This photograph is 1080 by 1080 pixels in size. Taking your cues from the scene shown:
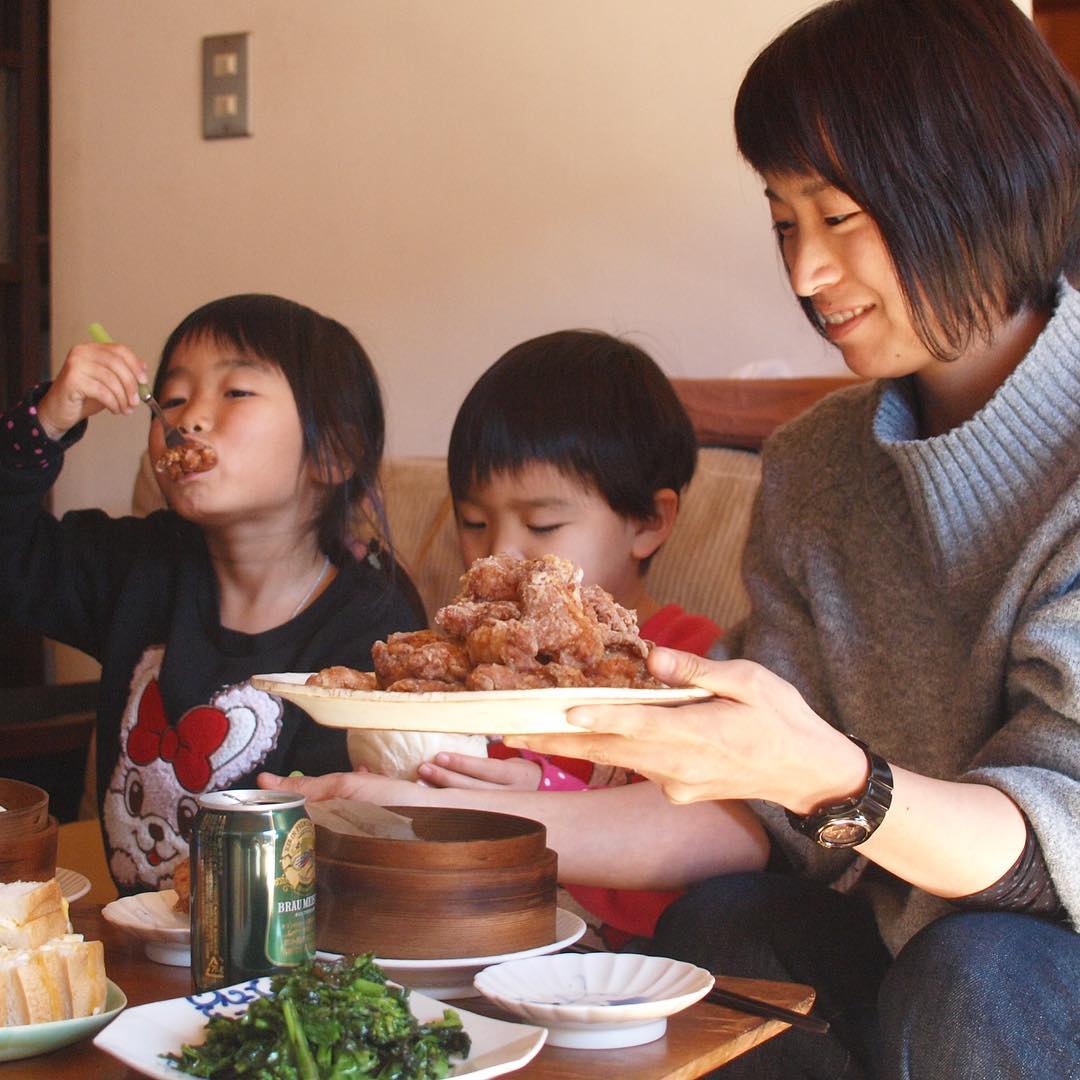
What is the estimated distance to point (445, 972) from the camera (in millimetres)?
1063

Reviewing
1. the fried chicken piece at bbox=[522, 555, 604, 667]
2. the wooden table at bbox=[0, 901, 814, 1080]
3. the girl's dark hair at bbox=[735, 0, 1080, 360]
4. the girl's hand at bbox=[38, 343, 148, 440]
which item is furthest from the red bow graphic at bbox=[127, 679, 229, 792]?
the girl's dark hair at bbox=[735, 0, 1080, 360]

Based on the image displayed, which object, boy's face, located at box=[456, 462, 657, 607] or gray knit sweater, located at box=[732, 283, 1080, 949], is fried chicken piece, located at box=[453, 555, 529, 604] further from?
boy's face, located at box=[456, 462, 657, 607]

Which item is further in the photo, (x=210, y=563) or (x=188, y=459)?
(x=210, y=563)

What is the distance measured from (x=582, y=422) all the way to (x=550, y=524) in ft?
0.51

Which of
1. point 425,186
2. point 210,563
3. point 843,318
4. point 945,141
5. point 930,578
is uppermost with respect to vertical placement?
point 425,186

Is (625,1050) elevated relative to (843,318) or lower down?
lower down

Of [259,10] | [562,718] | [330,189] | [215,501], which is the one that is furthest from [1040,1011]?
[259,10]

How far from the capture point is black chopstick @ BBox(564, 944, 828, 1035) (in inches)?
38.9

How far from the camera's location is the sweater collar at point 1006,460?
1.29 meters

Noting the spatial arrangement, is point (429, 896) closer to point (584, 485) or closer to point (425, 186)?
point (584, 485)

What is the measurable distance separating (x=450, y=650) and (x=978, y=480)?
58 centimetres

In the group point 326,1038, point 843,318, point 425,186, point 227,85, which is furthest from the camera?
point 227,85

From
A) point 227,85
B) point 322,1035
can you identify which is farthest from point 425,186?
point 322,1035

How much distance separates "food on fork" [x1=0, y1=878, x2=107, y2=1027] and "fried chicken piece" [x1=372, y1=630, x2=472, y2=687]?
28cm
